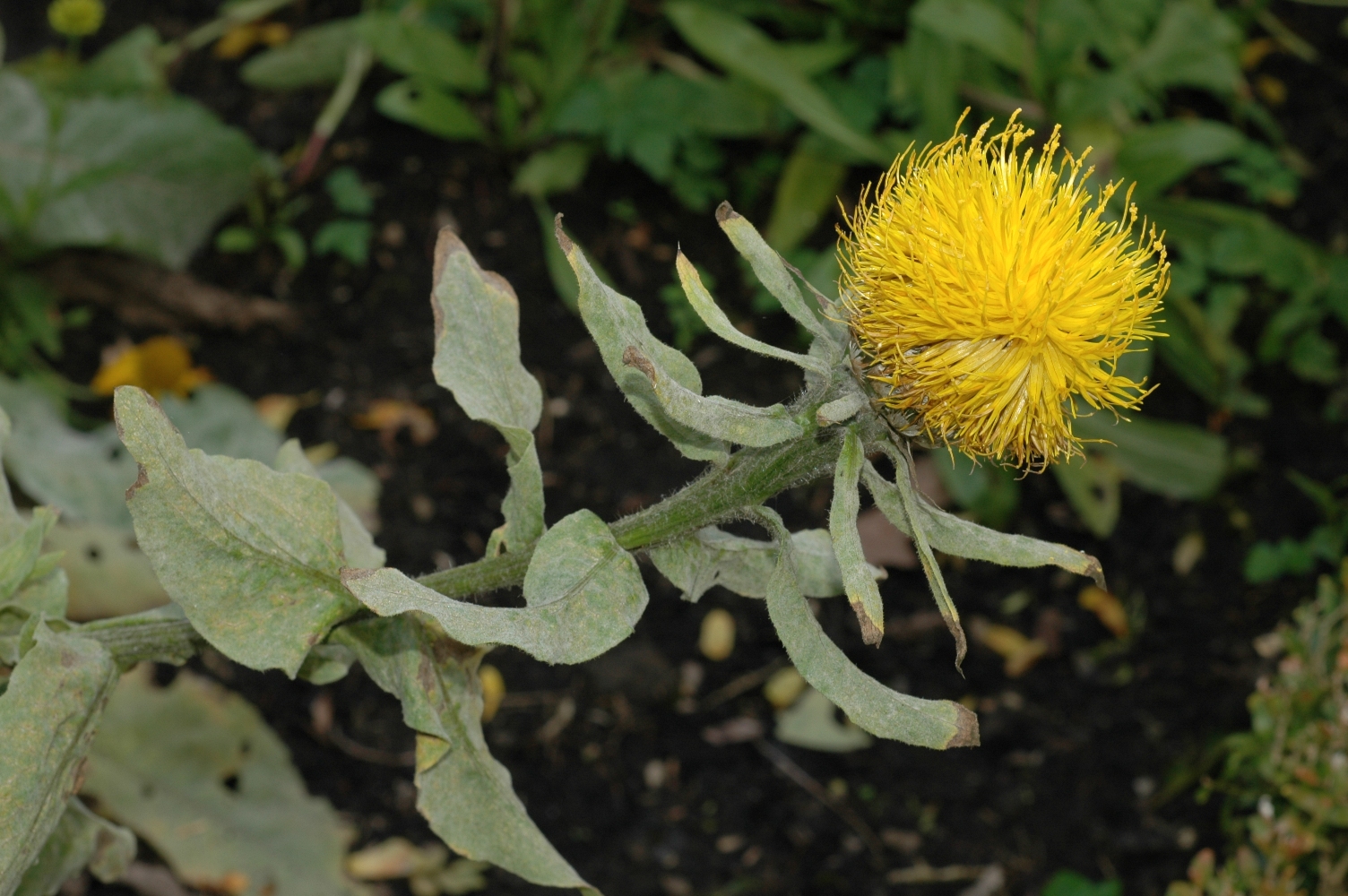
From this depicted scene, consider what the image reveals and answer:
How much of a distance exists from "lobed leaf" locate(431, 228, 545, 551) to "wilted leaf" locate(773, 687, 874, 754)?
1.38 meters

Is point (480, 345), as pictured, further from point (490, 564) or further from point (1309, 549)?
point (1309, 549)

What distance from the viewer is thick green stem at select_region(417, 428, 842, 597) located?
1.18 m

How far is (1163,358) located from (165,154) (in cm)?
263

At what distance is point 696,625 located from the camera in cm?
271

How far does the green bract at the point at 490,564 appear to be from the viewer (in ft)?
3.59

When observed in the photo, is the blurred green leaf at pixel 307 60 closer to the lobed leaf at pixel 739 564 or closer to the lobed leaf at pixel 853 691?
the lobed leaf at pixel 739 564

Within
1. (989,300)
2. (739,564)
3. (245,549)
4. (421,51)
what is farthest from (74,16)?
(989,300)

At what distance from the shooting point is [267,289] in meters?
3.14

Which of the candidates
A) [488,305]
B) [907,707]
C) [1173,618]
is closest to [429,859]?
[488,305]

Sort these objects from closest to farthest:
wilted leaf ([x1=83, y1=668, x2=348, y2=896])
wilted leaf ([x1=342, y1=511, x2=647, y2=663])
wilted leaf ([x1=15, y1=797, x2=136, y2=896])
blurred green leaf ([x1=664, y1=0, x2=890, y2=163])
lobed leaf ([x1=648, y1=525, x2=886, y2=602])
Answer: wilted leaf ([x1=342, y1=511, x2=647, y2=663]) < lobed leaf ([x1=648, y1=525, x2=886, y2=602]) < wilted leaf ([x1=15, y1=797, x2=136, y2=896]) < wilted leaf ([x1=83, y1=668, x2=348, y2=896]) < blurred green leaf ([x1=664, y1=0, x2=890, y2=163])

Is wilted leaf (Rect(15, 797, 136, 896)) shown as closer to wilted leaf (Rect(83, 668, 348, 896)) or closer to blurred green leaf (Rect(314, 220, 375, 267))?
wilted leaf (Rect(83, 668, 348, 896))

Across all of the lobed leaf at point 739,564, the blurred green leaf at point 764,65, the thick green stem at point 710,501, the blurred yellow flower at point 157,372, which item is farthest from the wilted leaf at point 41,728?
the blurred green leaf at point 764,65

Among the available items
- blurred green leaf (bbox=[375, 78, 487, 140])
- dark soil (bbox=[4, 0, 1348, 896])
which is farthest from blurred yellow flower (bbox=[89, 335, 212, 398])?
blurred green leaf (bbox=[375, 78, 487, 140])

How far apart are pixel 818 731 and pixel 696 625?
359 mm
